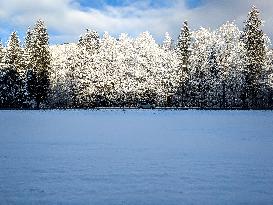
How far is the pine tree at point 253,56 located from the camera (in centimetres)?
6332

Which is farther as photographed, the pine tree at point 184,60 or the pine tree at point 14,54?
the pine tree at point 184,60

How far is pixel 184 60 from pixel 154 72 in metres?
5.47

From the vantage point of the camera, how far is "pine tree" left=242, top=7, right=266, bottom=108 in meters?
63.3

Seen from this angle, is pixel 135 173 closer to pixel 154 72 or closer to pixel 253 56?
pixel 253 56

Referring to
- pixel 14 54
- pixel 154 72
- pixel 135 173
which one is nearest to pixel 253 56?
pixel 154 72

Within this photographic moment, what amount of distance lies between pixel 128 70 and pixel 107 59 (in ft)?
13.4

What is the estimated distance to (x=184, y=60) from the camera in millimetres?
70062

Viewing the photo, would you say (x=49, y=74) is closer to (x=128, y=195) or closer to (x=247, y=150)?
(x=247, y=150)

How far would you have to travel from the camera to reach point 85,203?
23.7 ft

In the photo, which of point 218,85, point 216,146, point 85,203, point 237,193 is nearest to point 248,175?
point 237,193

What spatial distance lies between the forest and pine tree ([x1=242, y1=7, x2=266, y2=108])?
0.15 m

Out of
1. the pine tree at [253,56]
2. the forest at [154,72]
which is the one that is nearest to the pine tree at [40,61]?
the forest at [154,72]

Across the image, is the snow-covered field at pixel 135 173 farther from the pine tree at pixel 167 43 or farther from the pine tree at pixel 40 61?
the pine tree at pixel 167 43

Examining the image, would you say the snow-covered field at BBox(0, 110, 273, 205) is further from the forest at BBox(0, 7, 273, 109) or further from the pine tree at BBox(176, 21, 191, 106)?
the pine tree at BBox(176, 21, 191, 106)
